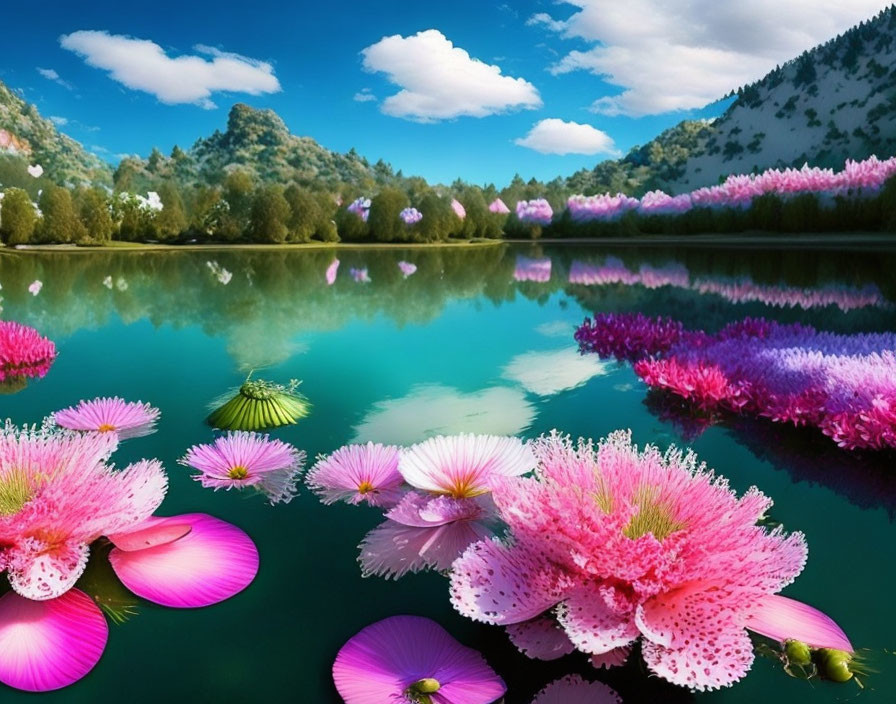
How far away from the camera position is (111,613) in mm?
1454

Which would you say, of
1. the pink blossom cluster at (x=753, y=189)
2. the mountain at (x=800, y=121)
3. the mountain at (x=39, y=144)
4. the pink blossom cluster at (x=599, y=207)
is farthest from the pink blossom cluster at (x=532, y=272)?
the mountain at (x=39, y=144)

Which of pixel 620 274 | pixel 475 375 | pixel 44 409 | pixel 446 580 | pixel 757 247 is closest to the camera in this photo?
pixel 446 580

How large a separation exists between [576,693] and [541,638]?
11 cm

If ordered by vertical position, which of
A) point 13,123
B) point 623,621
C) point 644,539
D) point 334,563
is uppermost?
point 13,123

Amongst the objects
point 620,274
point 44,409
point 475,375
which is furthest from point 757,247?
point 44,409

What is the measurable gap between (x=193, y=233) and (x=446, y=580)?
25.1 m

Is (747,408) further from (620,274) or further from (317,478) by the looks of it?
(620,274)

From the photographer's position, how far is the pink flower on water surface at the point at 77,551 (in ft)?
4.34

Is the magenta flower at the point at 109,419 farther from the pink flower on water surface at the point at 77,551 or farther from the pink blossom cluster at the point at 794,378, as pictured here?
the pink blossom cluster at the point at 794,378

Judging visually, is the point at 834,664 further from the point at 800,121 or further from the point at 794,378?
the point at 800,121

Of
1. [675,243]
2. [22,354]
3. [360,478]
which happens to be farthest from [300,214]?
[360,478]

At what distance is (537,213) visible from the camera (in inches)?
1133

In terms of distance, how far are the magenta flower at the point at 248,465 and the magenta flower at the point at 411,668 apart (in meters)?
0.79

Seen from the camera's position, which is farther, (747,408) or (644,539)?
(747,408)
